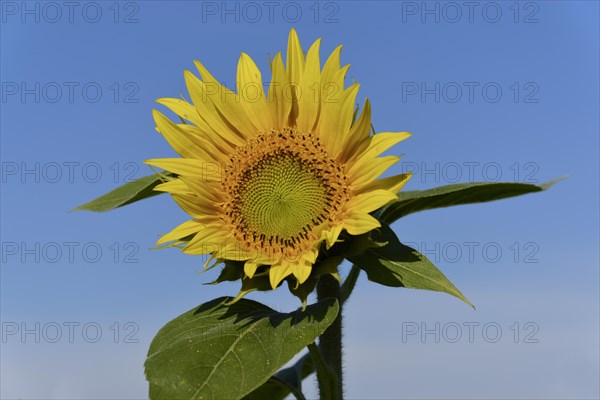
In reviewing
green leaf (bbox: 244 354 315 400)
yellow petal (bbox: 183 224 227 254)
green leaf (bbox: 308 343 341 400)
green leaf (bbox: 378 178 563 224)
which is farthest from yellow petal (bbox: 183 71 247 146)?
green leaf (bbox: 244 354 315 400)

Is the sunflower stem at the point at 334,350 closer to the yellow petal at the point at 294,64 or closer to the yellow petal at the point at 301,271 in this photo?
the yellow petal at the point at 301,271

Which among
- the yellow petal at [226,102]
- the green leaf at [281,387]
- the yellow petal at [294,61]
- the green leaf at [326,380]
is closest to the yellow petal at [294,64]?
the yellow petal at [294,61]

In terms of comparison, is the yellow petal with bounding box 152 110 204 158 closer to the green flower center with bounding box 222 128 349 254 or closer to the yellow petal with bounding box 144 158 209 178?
the yellow petal with bounding box 144 158 209 178

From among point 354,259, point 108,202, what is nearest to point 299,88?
point 354,259

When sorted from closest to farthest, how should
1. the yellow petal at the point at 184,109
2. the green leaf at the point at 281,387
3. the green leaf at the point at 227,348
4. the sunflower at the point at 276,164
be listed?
the green leaf at the point at 227,348, the sunflower at the point at 276,164, the yellow petal at the point at 184,109, the green leaf at the point at 281,387

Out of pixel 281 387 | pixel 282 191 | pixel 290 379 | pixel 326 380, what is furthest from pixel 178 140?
pixel 290 379

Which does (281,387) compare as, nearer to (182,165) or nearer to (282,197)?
(282,197)

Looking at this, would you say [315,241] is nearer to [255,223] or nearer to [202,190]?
[255,223]
